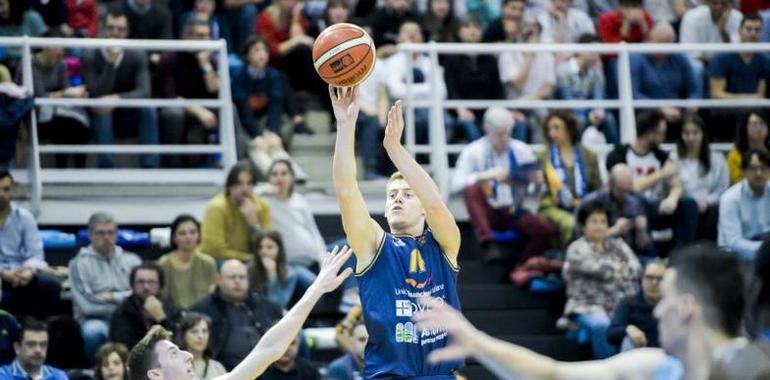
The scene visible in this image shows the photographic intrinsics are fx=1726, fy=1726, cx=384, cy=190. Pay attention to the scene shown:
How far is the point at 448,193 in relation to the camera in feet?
47.5

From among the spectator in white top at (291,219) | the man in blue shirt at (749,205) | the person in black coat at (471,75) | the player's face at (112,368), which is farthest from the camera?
the person in black coat at (471,75)

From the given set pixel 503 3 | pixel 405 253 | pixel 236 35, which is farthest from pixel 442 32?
pixel 405 253

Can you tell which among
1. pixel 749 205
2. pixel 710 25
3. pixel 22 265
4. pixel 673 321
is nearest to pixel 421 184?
pixel 673 321

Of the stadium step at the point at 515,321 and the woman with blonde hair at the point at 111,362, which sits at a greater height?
the woman with blonde hair at the point at 111,362

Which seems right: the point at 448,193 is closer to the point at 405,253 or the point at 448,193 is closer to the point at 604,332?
the point at 604,332

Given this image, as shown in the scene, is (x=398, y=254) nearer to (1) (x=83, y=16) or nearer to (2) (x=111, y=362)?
(2) (x=111, y=362)

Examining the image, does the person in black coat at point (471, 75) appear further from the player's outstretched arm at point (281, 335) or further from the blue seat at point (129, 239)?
the player's outstretched arm at point (281, 335)

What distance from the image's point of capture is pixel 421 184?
8750mm

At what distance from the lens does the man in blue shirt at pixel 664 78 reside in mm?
15695

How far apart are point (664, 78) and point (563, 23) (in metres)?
1.38

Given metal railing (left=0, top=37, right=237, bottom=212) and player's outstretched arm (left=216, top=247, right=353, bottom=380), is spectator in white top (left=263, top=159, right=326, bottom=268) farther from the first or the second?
player's outstretched arm (left=216, top=247, right=353, bottom=380)

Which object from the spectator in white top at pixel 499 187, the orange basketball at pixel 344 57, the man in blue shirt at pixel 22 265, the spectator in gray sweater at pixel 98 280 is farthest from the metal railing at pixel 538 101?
the orange basketball at pixel 344 57

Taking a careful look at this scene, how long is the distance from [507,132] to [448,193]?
83 cm

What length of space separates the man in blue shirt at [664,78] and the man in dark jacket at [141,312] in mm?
5226
